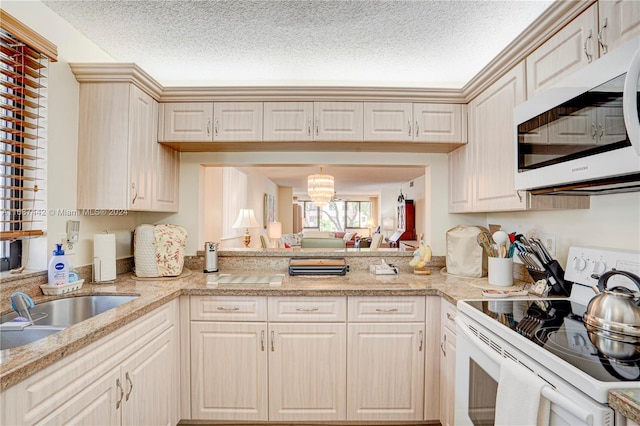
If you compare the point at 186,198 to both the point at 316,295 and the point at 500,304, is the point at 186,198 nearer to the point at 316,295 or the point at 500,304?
the point at 316,295

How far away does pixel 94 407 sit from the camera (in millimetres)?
1287

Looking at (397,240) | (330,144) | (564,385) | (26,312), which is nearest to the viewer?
(564,385)

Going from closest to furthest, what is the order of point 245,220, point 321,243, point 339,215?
1. point 321,243
2. point 245,220
3. point 339,215

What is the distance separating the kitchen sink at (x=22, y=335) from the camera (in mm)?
1312

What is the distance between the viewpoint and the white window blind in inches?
62.8

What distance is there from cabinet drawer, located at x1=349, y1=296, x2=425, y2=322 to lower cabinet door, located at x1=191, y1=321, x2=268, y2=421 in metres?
0.54

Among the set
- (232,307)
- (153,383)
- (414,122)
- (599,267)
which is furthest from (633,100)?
(153,383)

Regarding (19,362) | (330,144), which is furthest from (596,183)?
(19,362)

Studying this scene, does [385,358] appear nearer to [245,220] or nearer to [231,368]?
[231,368]

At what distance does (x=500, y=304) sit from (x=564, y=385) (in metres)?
0.69

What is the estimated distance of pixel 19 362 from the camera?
986mm

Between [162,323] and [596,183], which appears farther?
[162,323]

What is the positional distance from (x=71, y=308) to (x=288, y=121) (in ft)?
5.30

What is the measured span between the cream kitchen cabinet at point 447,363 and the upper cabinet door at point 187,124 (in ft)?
6.02
